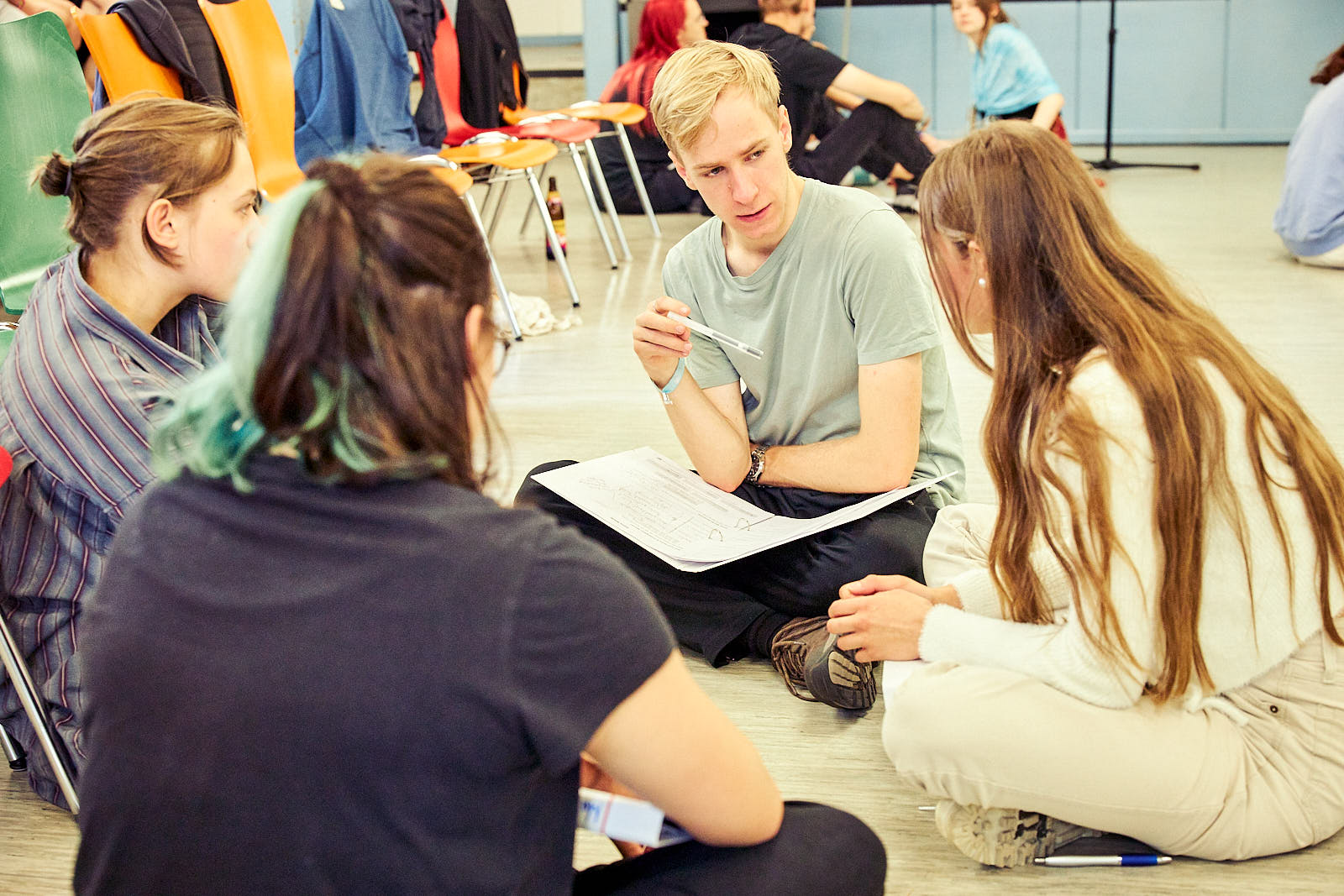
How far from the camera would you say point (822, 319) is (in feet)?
6.01

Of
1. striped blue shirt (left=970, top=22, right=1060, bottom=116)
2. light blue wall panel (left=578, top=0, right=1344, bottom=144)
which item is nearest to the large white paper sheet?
striped blue shirt (left=970, top=22, right=1060, bottom=116)

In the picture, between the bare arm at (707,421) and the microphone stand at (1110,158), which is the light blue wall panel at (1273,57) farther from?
the bare arm at (707,421)

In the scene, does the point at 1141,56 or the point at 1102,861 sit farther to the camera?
the point at 1141,56

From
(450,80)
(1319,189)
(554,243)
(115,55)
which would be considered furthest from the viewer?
(450,80)

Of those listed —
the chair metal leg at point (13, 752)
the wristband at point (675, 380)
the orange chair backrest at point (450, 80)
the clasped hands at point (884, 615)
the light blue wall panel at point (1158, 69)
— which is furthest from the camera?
the light blue wall panel at point (1158, 69)

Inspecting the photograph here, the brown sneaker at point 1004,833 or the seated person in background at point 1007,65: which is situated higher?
the seated person in background at point 1007,65

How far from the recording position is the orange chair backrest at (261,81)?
345 centimetres

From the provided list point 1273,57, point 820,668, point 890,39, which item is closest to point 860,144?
point 890,39

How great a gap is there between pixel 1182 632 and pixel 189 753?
3.06ft

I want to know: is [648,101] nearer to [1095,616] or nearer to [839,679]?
[839,679]

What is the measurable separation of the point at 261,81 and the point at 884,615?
2824 mm

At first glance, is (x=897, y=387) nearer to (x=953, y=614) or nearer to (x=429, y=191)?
(x=953, y=614)

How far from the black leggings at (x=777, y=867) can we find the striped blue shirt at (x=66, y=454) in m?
0.78

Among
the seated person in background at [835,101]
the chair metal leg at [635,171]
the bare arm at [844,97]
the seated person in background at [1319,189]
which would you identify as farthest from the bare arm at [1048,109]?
the chair metal leg at [635,171]
